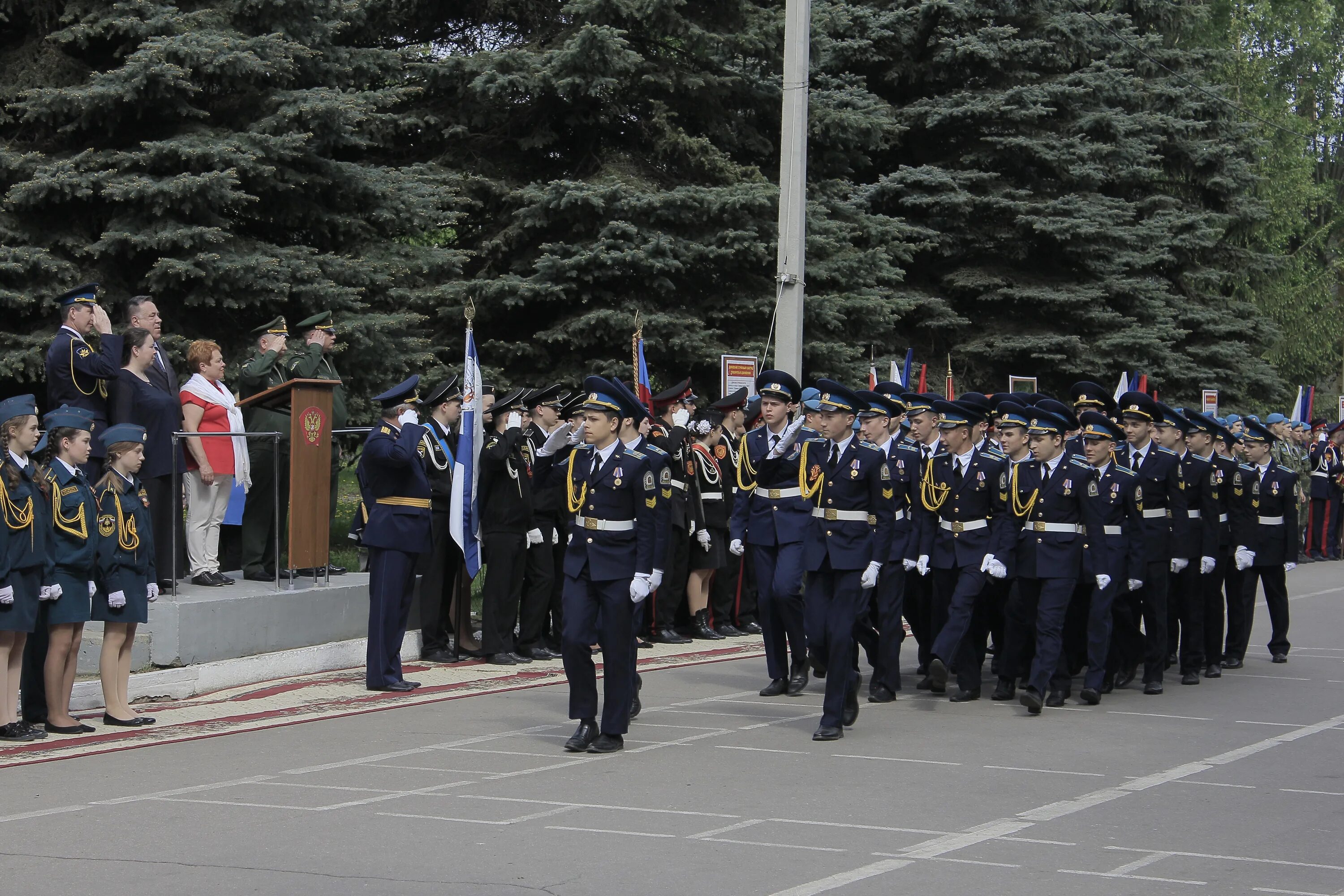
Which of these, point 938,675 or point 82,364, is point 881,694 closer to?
point 938,675

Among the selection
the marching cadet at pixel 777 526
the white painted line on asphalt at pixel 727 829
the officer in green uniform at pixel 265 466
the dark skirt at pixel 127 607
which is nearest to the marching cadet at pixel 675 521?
the marching cadet at pixel 777 526

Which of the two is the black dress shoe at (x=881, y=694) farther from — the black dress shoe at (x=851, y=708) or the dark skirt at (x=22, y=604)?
the dark skirt at (x=22, y=604)

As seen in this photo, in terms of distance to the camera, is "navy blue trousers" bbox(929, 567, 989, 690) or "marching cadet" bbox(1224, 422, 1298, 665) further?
"marching cadet" bbox(1224, 422, 1298, 665)

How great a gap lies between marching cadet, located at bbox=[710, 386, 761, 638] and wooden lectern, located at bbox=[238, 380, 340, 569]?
13.3 feet

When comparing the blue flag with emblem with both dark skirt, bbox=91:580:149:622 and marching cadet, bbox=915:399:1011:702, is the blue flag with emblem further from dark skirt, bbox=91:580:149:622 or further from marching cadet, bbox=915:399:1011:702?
marching cadet, bbox=915:399:1011:702

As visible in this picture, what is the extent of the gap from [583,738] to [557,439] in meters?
1.80

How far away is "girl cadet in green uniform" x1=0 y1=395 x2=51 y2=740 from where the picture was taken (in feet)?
30.8

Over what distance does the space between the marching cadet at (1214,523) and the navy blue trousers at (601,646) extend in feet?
19.3

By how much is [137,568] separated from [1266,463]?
402 inches

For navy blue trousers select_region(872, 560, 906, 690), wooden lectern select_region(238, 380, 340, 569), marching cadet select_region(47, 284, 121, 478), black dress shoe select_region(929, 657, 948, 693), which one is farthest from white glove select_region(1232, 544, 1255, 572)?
marching cadet select_region(47, 284, 121, 478)

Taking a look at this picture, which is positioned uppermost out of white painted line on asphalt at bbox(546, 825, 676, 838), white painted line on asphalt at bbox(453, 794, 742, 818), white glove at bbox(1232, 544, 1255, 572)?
white glove at bbox(1232, 544, 1255, 572)

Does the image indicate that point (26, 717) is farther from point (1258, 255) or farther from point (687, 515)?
point (1258, 255)

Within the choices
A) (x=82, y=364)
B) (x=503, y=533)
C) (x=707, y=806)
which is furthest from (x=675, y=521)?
(x=707, y=806)

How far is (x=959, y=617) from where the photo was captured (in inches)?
450
